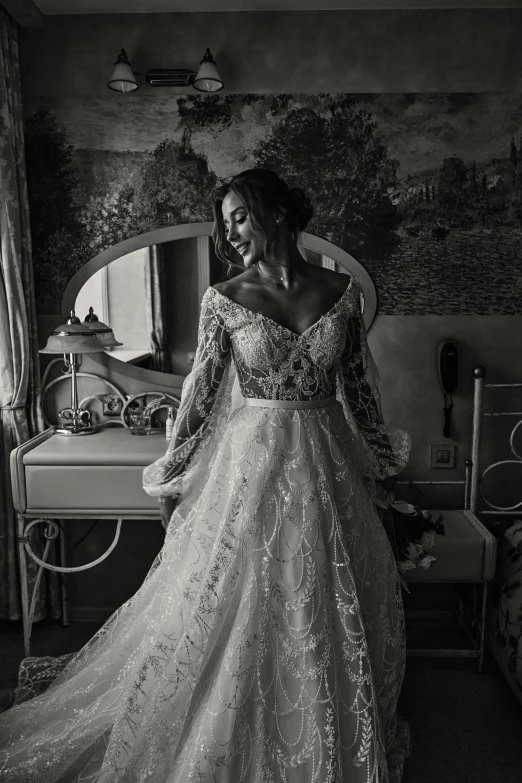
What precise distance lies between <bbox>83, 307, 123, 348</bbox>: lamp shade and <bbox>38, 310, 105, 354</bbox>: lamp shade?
0.27ft

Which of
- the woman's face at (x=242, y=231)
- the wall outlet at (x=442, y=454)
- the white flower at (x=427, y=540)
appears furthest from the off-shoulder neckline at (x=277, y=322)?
the wall outlet at (x=442, y=454)

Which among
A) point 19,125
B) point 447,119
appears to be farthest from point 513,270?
point 19,125

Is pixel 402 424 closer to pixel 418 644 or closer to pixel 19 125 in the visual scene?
pixel 418 644

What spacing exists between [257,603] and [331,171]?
73.9 inches

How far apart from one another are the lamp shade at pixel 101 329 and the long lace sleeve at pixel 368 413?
1296 mm

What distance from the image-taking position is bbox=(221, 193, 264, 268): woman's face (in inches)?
70.0

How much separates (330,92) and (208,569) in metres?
2.03

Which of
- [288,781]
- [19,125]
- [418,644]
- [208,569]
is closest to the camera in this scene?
[288,781]

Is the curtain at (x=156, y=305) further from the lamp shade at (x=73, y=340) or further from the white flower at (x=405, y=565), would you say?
Answer: the white flower at (x=405, y=565)

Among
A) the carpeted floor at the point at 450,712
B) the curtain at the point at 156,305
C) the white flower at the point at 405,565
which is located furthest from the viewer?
the curtain at the point at 156,305

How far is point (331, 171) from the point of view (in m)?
2.81

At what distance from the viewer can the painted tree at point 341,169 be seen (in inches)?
110

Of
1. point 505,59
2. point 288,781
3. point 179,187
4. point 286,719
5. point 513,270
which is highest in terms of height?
point 505,59

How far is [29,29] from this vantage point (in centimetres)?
278
